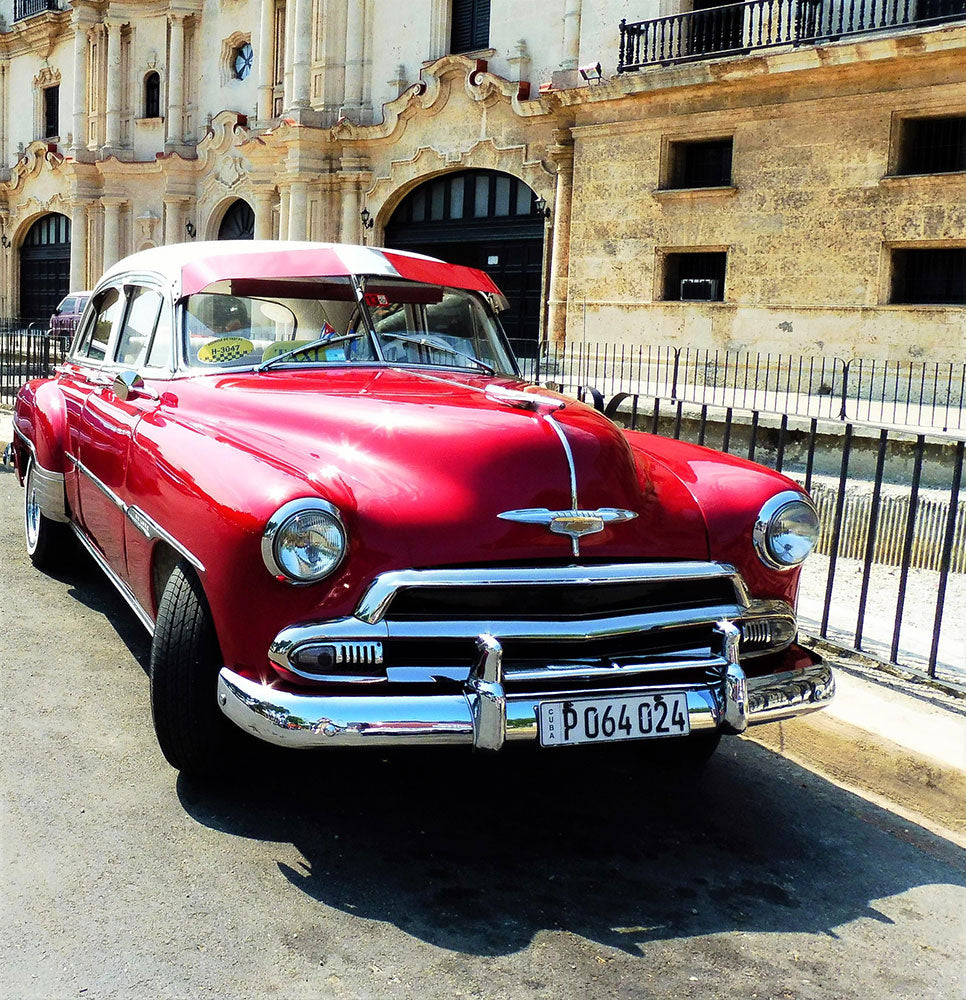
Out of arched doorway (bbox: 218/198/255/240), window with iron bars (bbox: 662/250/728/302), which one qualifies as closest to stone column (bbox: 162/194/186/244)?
arched doorway (bbox: 218/198/255/240)

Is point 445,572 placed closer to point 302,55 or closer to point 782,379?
point 782,379

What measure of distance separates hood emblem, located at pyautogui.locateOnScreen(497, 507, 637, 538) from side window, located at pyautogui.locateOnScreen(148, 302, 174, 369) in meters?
2.02

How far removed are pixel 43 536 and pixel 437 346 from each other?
2.85 m

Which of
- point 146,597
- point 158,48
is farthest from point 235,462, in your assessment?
point 158,48

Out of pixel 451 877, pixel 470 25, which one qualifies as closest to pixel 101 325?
pixel 451 877

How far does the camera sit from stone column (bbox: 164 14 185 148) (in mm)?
29938

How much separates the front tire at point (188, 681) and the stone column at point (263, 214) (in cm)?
2470

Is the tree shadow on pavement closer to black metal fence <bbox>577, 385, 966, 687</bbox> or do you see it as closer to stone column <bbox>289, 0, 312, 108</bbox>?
black metal fence <bbox>577, 385, 966, 687</bbox>

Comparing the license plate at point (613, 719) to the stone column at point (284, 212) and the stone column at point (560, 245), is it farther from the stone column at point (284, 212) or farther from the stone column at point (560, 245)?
the stone column at point (284, 212)

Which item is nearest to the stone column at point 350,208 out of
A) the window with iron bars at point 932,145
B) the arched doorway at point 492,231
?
the arched doorway at point 492,231

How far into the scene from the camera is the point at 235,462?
3473mm

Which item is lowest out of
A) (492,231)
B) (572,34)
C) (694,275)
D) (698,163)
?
(694,275)

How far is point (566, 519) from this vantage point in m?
3.26

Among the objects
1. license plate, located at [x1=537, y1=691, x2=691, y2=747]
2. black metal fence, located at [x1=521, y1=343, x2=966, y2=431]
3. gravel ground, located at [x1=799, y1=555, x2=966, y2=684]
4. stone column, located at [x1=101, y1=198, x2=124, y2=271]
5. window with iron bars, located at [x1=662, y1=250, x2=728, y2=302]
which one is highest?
stone column, located at [x1=101, y1=198, x2=124, y2=271]
